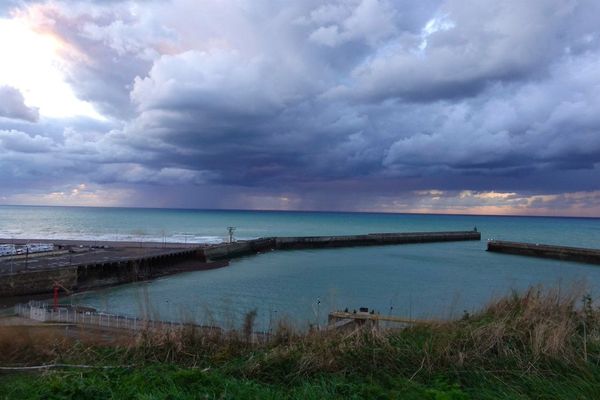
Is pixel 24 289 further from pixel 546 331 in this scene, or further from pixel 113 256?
pixel 546 331

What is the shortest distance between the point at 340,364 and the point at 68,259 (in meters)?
42.2

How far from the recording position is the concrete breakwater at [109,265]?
30500mm

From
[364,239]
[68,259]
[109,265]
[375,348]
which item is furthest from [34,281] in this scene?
[364,239]

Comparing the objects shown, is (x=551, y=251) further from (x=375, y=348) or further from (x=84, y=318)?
(x=375, y=348)

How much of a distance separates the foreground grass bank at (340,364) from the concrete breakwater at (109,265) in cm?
2633

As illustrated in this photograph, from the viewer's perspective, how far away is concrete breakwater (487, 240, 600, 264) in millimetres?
58584

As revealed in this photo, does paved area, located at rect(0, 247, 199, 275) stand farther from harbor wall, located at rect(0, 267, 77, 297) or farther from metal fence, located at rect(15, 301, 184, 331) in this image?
metal fence, located at rect(15, 301, 184, 331)

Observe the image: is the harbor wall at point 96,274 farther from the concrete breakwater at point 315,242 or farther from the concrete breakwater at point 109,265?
the concrete breakwater at point 315,242

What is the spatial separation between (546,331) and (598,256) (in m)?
61.8

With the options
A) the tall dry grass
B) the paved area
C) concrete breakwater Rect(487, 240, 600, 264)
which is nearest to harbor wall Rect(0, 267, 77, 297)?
the paved area

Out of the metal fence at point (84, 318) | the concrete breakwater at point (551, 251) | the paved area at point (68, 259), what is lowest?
the concrete breakwater at point (551, 251)

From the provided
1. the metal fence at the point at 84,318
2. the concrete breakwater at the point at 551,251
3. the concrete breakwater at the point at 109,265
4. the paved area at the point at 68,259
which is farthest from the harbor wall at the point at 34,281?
the concrete breakwater at the point at 551,251

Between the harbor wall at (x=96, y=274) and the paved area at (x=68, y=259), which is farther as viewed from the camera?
the paved area at (x=68, y=259)

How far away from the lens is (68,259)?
41.6 m
